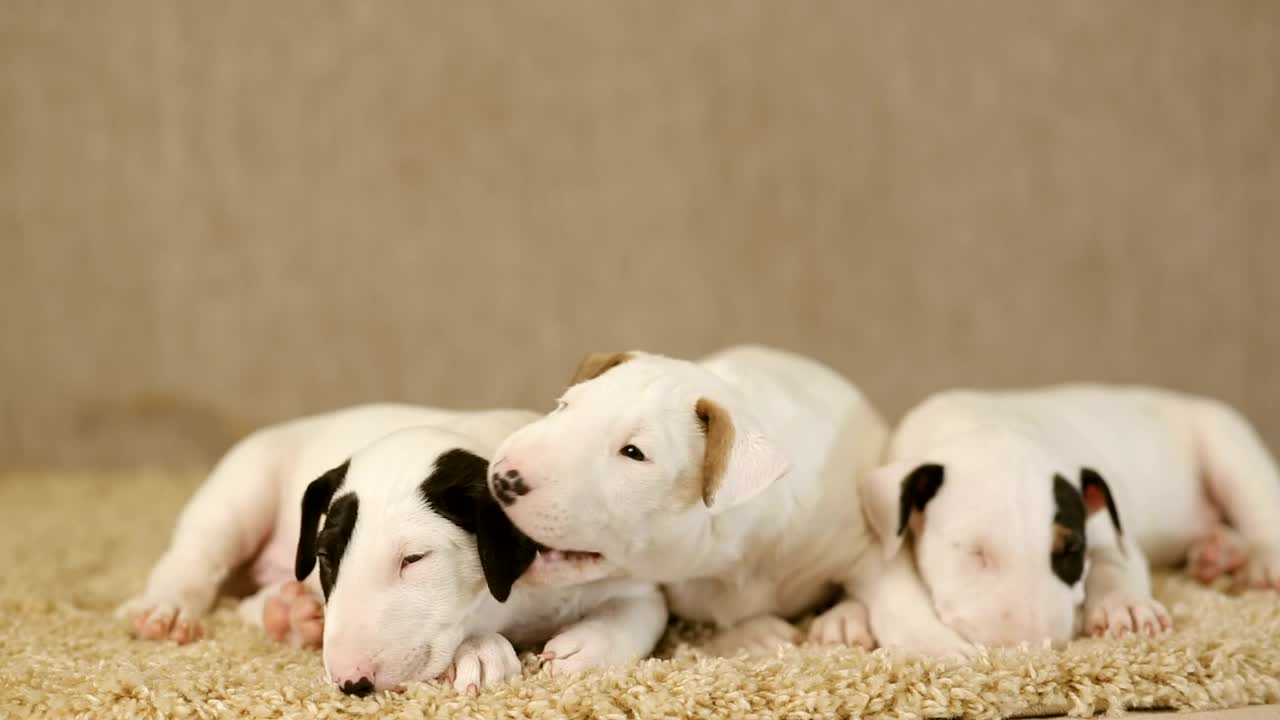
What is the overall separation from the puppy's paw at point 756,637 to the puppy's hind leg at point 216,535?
38.3 inches

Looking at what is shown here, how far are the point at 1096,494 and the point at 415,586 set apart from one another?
1.33 metres

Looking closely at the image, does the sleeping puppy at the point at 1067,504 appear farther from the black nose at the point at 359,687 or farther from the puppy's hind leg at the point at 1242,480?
the black nose at the point at 359,687

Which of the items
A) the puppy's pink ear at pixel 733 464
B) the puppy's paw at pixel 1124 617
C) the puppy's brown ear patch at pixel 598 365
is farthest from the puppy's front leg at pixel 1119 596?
the puppy's brown ear patch at pixel 598 365

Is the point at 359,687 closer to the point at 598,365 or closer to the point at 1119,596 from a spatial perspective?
the point at 598,365

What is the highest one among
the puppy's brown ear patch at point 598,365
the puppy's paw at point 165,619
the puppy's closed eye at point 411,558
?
the puppy's brown ear patch at point 598,365

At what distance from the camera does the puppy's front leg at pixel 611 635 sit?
191cm

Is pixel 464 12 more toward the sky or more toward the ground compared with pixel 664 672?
more toward the sky

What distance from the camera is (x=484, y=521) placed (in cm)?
184

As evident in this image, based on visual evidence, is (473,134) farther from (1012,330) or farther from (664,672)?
(664,672)

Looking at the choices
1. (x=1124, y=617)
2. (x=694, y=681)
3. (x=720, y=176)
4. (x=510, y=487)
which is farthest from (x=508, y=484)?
(x=720, y=176)

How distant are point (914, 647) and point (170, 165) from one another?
3.34 meters

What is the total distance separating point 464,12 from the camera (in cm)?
430

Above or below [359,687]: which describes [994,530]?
above

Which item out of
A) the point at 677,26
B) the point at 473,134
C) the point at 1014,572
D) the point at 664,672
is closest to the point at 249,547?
the point at 664,672
